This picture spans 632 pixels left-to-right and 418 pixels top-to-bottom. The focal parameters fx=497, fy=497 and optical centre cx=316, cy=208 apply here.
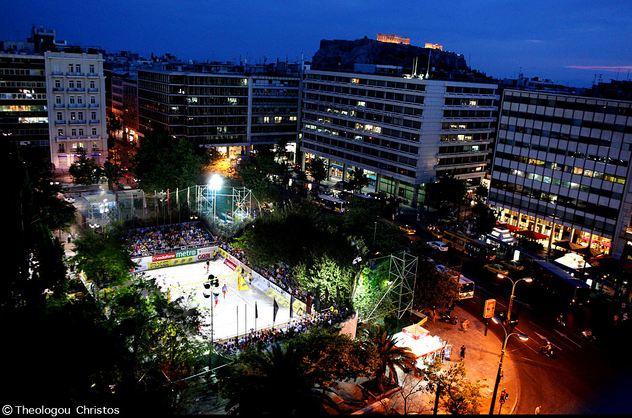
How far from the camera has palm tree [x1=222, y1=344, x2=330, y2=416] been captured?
17938 mm

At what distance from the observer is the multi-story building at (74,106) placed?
256 ft

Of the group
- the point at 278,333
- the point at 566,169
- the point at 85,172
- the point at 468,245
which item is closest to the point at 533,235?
the point at 468,245

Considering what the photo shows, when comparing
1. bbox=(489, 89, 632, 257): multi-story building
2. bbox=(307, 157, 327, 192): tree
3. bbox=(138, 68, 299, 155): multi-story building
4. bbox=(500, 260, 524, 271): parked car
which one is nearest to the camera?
bbox=(500, 260, 524, 271): parked car

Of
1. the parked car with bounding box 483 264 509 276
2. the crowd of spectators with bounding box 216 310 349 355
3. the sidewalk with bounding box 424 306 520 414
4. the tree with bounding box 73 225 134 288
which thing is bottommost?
the sidewalk with bounding box 424 306 520 414

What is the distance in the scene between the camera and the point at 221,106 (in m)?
102

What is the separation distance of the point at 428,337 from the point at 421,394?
3.58 metres

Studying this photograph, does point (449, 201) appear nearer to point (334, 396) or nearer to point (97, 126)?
point (334, 396)

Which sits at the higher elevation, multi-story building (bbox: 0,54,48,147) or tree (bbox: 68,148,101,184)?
multi-story building (bbox: 0,54,48,147)

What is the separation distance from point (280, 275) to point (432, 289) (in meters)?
11.7

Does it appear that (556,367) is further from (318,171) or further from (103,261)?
(318,171)

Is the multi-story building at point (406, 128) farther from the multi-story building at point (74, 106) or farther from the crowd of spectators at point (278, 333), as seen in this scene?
the crowd of spectators at point (278, 333)

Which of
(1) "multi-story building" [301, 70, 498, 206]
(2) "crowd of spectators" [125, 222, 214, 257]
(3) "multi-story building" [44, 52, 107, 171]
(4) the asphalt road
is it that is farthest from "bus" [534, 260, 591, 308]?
(3) "multi-story building" [44, 52, 107, 171]

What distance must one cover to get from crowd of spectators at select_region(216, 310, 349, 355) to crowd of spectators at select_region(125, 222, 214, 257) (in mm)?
17270

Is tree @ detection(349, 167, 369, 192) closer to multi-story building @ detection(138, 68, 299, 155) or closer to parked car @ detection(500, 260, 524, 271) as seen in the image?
multi-story building @ detection(138, 68, 299, 155)
